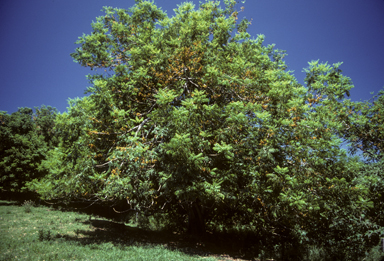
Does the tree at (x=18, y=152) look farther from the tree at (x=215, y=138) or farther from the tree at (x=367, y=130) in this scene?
the tree at (x=367, y=130)

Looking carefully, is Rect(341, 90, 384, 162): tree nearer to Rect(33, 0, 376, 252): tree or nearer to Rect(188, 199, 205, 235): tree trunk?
Rect(33, 0, 376, 252): tree

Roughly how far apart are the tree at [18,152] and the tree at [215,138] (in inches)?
634

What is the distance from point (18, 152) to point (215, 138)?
25.3 metres

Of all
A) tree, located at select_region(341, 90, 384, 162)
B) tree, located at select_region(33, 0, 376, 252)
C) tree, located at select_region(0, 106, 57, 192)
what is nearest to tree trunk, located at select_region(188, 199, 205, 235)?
tree, located at select_region(33, 0, 376, 252)

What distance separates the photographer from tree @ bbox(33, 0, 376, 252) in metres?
7.43

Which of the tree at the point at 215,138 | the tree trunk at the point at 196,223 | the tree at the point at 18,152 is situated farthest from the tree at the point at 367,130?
the tree at the point at 18,152

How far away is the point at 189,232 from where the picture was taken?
13.8m

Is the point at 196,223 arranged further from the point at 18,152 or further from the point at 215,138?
the point at 18,152

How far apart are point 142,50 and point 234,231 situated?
14.6 metres

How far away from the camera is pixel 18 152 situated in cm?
2255

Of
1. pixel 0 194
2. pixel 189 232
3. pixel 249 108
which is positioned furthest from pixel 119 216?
pixel 249 108

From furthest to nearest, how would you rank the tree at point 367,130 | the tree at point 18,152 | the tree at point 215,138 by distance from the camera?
the tree at point 18,152, the tree at point 367,130, the tree at point 215,138

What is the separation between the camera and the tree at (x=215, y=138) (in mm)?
7430

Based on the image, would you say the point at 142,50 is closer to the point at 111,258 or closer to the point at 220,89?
the point at 220,89
